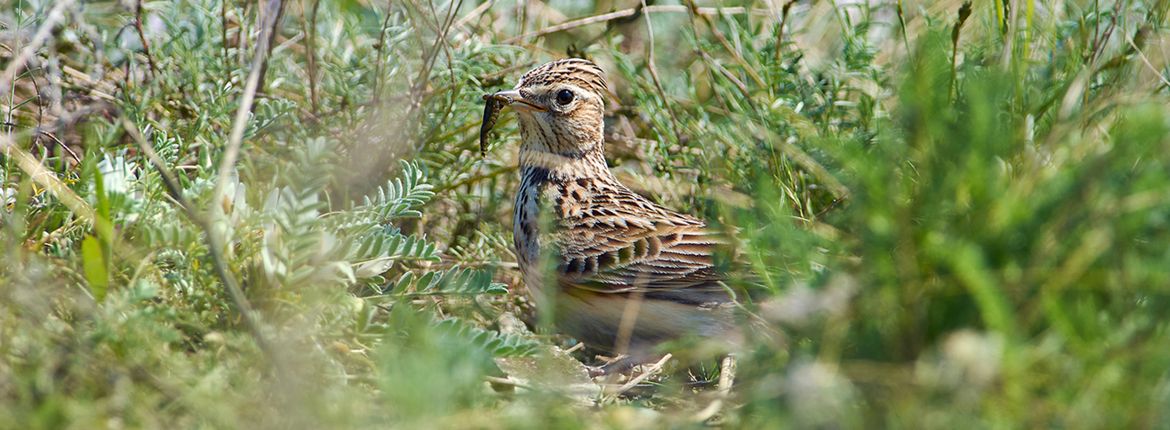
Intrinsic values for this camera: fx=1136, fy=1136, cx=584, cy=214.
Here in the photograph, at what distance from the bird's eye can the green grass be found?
1.02 feet

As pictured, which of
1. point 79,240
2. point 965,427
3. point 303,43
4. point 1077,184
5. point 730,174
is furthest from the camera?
point 303,43

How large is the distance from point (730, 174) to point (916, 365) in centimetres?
234

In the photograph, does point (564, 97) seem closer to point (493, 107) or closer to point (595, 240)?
point (493, 107)

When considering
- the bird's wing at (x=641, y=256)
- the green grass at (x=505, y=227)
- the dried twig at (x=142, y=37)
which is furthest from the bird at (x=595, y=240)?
the dried twig at (x=142, y=37)

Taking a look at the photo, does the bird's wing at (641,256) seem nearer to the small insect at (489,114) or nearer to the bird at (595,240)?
the bird at (595,240)

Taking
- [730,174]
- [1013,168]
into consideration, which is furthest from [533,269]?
[1013,168]

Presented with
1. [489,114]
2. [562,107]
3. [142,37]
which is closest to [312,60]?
[142,37]

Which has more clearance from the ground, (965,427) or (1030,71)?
(1030,71)

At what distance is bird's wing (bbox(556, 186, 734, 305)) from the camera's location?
14.5 ft

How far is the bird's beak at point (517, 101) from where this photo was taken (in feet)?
15.4

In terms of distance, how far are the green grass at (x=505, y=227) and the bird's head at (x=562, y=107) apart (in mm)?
173

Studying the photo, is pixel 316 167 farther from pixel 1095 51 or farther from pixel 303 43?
pixel 1095 51

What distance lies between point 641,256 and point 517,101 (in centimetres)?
86

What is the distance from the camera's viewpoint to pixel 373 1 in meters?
5.40
